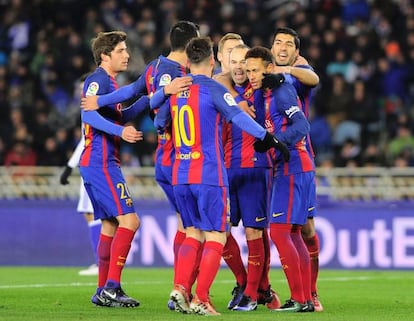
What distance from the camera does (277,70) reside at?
36.5 ft

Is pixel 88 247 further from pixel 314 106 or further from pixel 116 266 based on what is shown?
pixel 116 266

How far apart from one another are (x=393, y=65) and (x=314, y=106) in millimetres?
1577

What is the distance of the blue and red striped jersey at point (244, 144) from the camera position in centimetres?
1134

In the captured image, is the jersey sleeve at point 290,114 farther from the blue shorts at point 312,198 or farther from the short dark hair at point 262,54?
the blue shorts at point 312,198

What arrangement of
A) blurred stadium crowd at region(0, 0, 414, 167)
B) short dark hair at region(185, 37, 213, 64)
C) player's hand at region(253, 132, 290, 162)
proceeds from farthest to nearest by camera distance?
blurred stadium crowd at region(0, 0, 414, 167) → short dark hair at region(185, 37, 213, 64) → player's hand at region(253, 132, 290, 162)

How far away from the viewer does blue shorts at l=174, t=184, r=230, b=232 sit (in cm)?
1048

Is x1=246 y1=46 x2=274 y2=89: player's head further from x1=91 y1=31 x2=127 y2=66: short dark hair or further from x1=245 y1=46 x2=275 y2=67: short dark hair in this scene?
x1=91 y1=31 x2=127 y2=66: short dark hair

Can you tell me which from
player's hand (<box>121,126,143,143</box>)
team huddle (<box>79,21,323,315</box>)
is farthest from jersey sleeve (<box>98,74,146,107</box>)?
player's hand (<box>121,126,143,143</box>)

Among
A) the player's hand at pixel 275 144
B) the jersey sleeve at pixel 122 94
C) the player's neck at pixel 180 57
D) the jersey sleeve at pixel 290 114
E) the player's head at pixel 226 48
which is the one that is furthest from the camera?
the player's head at pixel 226 48

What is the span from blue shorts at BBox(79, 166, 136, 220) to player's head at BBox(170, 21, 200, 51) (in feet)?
4.37

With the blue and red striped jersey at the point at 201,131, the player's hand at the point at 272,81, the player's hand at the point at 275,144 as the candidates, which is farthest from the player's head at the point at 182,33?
the player's hand at the point at 275,144

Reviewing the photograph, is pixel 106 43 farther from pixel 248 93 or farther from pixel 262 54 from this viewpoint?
pixel 262 54

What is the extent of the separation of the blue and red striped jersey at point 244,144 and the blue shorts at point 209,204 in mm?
855

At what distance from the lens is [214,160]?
10.5 meters
